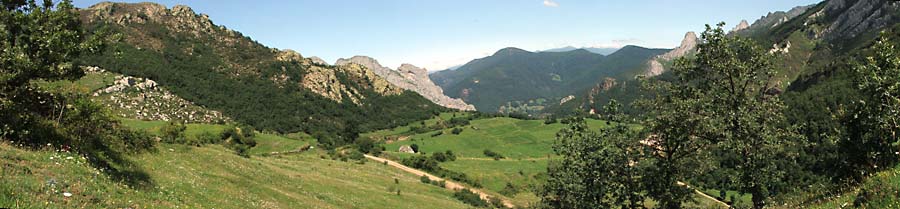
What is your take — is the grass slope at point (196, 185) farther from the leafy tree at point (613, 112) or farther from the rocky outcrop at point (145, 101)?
the rocky outcrop at point (145, 101)

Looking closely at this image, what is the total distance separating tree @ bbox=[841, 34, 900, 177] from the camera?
57.1 ft

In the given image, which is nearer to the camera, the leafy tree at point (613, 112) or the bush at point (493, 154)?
the leafy tree at point (613, 112)

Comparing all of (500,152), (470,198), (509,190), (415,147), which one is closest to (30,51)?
(470,198)

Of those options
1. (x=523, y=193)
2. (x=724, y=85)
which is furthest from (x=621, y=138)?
(x=523, y=193)

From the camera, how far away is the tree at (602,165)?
29.4 m

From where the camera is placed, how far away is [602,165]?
102ft

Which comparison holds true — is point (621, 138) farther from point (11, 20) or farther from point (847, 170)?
point (11, 20)

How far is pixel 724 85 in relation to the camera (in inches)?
1068

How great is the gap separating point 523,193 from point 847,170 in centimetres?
8200

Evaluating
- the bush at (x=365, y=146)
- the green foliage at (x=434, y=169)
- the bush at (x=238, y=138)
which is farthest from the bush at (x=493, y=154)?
the bush at (x=238, y=138)

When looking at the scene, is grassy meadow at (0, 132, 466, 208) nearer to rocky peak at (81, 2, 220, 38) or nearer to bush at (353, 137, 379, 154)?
bush at (353, 137, 379, 154)

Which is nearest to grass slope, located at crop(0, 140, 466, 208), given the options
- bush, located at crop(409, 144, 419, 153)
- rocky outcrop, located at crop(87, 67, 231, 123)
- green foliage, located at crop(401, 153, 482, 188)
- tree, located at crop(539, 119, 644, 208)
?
tree, located at crop(539, 119, 644, 208)

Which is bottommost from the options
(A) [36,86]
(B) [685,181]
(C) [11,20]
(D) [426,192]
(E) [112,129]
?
(D) [426,192]

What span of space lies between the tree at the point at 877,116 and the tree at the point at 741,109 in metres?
4.01
